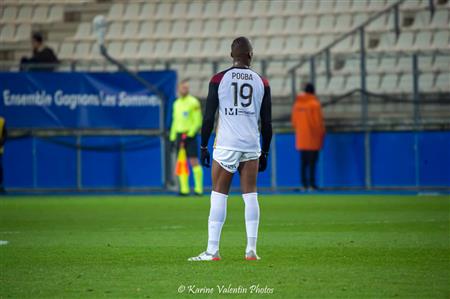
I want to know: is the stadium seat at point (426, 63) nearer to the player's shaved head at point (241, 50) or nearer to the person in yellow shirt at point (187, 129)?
the person in yellow shirt at point (187, 129)

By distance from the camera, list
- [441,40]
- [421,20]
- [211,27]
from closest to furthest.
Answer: [441,40]
[421,20]
[211,27]

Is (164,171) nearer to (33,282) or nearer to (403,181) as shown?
(403,181)

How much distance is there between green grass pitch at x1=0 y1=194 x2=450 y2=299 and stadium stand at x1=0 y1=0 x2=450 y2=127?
5.42m

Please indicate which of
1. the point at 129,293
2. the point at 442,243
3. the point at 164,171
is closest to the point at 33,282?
the point at 129,293

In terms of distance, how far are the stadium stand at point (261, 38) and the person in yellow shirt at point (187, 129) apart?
1461 mm

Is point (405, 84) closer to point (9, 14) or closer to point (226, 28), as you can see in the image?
point (226, 28)

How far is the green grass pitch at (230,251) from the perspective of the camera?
8.66 meters

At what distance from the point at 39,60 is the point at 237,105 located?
16.4 m

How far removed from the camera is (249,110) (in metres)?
10.5

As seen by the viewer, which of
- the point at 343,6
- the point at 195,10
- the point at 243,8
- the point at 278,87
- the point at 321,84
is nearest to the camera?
the point at 321,84

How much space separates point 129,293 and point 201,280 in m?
0.86

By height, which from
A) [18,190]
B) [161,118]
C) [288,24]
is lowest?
[18,190]

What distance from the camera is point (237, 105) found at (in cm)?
1050

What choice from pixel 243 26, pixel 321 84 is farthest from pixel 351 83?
pixel 243 26
